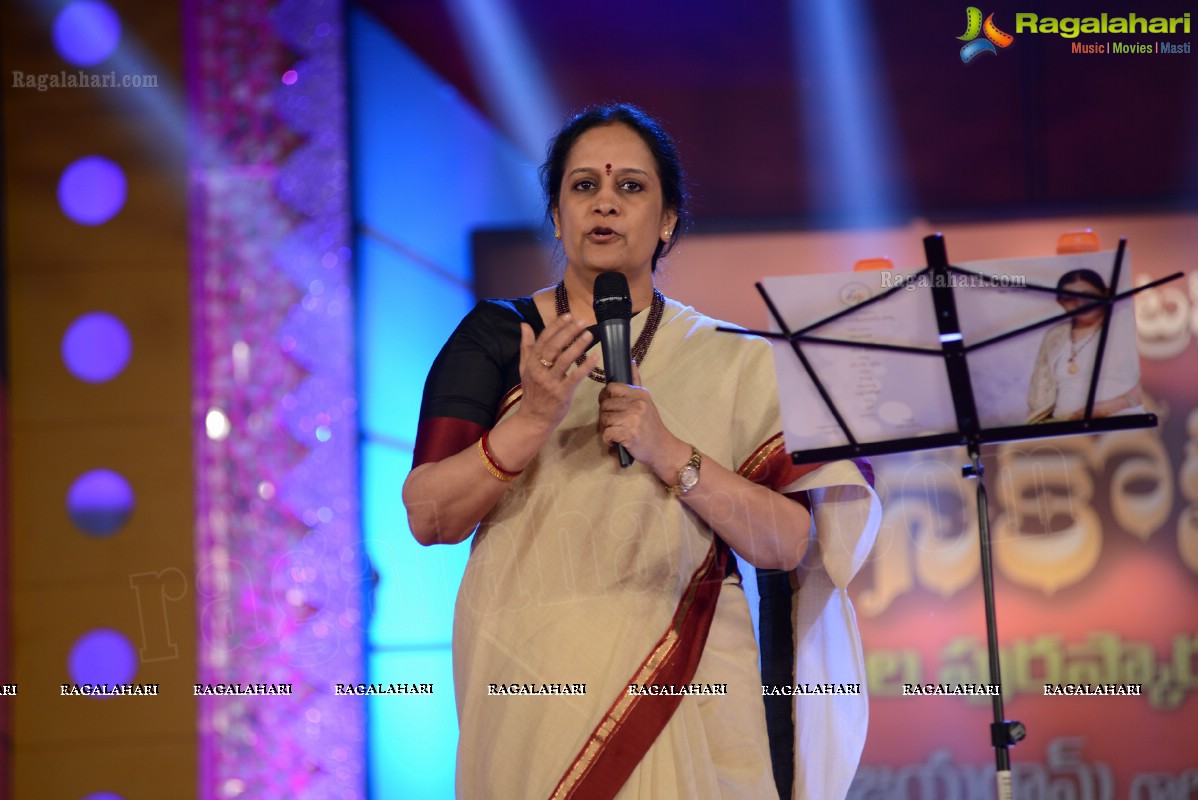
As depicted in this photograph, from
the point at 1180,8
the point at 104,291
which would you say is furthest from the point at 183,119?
the point at 1180,8

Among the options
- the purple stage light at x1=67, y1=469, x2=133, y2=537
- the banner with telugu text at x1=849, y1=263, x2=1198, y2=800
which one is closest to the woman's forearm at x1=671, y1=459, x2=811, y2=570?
the banner with telugu text at x1=849, y1=263, x2=1198, y2=800

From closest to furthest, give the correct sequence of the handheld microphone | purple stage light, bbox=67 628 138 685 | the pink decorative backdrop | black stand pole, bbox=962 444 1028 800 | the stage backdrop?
black stand pole, bbox=962 444 1028 800
the handheld microphone
the pink decorative backdrop
purple stage light, bbox=67 628 138 685
the stage backdrop

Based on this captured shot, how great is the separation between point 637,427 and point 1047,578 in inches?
103

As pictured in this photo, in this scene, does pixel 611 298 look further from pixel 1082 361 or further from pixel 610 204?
pixel 1082 361

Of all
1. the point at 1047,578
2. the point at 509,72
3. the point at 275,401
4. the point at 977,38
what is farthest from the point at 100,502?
the point at 977,38

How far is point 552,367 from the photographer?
5.82ft

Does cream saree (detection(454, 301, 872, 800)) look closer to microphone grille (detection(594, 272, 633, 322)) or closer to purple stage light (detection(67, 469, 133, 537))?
microphone grille (detection(594, 272, 633, 322))

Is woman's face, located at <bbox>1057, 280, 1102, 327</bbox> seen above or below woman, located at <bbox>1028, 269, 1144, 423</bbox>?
above

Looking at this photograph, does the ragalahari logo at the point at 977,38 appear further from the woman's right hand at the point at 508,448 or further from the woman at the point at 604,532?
the woman's right hand at the point at 508,448

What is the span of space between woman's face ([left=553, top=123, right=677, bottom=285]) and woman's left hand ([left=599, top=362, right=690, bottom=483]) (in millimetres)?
330

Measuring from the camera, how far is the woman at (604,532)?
1.90m

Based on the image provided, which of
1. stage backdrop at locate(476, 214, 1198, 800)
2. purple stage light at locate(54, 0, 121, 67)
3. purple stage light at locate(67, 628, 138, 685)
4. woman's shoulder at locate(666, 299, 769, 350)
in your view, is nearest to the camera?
woman's shoulder at locate(666, 299, 769, 350)

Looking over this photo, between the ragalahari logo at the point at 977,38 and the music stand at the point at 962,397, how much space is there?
101 inches

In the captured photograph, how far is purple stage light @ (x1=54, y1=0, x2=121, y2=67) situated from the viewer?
12.6ft
